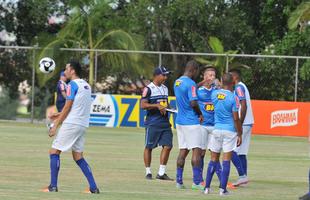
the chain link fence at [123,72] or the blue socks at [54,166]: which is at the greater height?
the chain link fence at [123,72]

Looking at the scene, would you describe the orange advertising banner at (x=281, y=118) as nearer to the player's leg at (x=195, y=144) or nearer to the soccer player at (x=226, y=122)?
the player's leg at (x=195, y=144)

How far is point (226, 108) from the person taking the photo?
14.6 metres

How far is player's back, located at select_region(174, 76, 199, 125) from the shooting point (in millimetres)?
15734

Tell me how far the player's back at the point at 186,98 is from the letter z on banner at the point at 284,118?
18.2m

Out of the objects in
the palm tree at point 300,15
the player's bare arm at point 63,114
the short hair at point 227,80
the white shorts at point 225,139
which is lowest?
the white shorts at point 225,139

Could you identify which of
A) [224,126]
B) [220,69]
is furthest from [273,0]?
[224,126]

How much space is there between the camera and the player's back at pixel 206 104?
1602 centimetres

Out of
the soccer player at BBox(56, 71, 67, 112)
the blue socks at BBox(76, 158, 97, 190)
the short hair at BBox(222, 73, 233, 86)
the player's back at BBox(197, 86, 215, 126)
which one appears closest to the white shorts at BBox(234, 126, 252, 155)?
the player's back at BBox(197, 86, 215, 126)

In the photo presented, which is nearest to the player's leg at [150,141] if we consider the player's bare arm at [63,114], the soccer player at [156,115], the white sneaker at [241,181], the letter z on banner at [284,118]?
the soccer player at [156,115]

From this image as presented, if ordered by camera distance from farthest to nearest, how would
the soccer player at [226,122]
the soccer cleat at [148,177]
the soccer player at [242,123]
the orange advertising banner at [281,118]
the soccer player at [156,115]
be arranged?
the orange advertising banner at [281,118], the soccer player at [156,115], the soccer cleat at [148,177], the soccer player at [242,123], the soccer player at [226,122]

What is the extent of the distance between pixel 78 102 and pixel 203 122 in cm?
285

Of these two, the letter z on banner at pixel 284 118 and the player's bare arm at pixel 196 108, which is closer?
the player's bare arm at pixel 196 108

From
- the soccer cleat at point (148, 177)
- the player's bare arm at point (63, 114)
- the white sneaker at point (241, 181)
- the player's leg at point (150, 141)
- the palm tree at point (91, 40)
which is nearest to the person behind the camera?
the player's bare arm at point (63, 114)

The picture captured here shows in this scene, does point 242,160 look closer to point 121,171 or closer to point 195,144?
point 195,144
